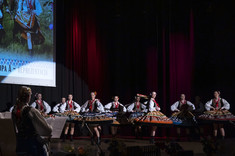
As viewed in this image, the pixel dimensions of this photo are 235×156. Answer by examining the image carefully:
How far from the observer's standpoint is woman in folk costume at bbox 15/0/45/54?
29.6 feet

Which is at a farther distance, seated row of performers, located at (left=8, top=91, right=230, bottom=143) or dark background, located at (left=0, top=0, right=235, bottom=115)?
dark background, located at (left=0, top=0, right=235, bottom=115)

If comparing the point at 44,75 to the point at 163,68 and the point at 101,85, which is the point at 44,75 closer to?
the point at 101,85

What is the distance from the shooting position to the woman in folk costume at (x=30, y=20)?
9008mm

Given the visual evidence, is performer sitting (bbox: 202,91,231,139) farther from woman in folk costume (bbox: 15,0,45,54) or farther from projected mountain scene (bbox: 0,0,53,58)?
woman in folk costume (bbox: 15,0,45,54)

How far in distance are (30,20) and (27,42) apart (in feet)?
2.26

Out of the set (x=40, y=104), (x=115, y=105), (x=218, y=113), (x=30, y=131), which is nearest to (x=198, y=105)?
(x=218, y=113)

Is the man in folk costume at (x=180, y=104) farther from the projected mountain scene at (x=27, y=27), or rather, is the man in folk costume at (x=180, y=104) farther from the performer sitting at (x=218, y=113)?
the projected mountain scene at (x=27, y=27)

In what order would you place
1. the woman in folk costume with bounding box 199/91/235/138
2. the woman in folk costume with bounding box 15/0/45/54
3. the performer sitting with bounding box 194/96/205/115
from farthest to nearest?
the performer sitting with bounding box 194/96/205/115 < the woman in folk costume with bounding box 15/0/45/54 < the woman in folk costume with bounding box 199/91/235/138

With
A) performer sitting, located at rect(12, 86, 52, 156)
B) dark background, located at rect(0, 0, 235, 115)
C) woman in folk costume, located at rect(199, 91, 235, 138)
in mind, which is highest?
dark background, located at rect(0, 0, 235, 115)

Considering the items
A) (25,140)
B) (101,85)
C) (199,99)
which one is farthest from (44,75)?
(25,140)

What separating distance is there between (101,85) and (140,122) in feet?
13.2

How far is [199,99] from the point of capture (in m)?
10.1

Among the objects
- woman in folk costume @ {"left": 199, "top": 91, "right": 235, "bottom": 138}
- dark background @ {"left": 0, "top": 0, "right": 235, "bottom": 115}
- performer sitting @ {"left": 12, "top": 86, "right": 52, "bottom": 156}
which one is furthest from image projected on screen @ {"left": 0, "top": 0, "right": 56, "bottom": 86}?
performer sitting @ {"left": 12, "top": 86, "right": 52, "bottom": 156}

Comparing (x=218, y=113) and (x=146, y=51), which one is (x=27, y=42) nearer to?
(x=146, y=51)
